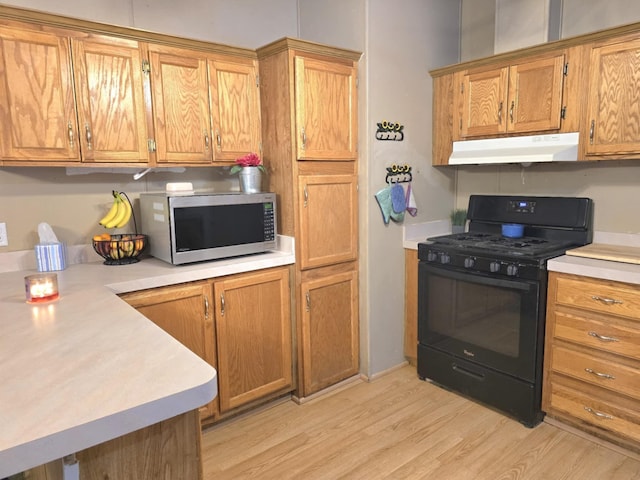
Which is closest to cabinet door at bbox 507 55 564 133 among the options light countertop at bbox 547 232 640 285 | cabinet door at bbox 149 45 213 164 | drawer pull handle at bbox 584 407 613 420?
light countertop at bbox 547 232 640 285

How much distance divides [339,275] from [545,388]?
129 centimetres

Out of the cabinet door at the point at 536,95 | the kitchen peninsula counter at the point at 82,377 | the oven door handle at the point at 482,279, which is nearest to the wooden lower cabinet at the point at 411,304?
the oven door handle at the point at 482,279

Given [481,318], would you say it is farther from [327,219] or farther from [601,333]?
[327,219]

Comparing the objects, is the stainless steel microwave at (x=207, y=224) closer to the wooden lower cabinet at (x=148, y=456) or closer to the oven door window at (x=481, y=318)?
the oven door window at (x=481, y=318)

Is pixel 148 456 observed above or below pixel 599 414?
above

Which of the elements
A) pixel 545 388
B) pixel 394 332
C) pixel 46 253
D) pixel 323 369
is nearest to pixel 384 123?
pixel 394 332

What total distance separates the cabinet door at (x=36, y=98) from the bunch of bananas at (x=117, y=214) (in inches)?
13.0

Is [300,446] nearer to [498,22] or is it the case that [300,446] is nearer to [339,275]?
[339,275]

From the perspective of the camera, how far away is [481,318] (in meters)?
2.61

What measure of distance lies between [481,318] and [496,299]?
16 centimetres

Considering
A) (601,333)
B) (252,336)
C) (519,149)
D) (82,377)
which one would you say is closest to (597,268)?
(601,333)

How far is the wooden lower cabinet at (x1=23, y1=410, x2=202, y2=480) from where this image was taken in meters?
0.99

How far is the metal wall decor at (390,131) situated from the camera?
283cm

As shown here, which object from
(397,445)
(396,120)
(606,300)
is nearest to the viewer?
(606,300)
